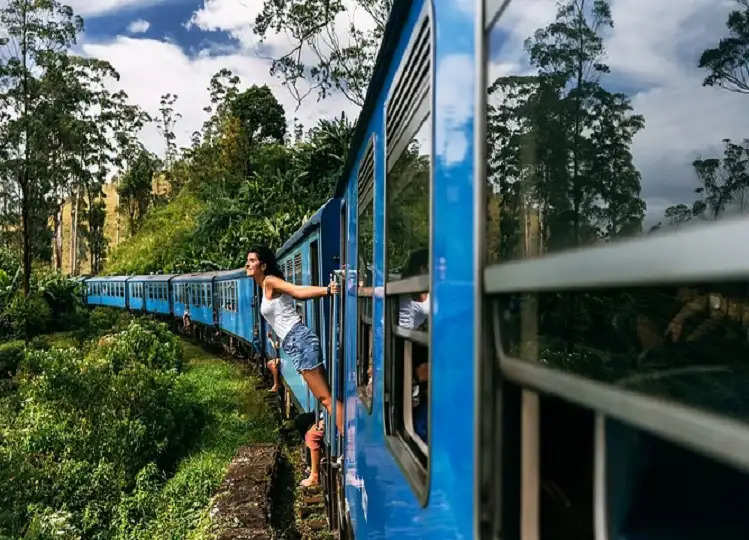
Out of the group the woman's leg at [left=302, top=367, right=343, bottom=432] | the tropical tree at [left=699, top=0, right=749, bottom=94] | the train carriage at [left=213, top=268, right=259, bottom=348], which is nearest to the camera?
the tropical tree at [left=699, top=0, right=749, bottom=94]

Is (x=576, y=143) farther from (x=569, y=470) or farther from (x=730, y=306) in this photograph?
(x=569, y=470)

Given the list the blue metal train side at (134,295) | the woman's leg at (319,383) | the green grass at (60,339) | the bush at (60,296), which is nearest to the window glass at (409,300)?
the woman's leg at (319,383)

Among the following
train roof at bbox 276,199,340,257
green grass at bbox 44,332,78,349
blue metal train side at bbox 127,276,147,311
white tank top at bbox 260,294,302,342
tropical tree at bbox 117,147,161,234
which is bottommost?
green grass at bbox 44,332,78,349

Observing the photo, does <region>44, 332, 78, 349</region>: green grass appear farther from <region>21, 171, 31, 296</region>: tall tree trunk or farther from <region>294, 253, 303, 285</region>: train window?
<region>294, 253, 303, 285</region>: train window

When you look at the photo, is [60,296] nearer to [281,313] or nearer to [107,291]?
[107,291]

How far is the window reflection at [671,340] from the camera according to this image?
2.88 feet

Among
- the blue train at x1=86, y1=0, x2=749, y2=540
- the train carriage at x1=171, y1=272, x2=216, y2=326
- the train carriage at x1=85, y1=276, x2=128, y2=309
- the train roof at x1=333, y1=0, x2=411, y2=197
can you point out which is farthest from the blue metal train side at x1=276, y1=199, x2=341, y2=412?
the train carriage at x1=85, y1=276, x2=128, y2=309

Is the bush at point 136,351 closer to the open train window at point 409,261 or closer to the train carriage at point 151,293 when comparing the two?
the open train window at point 409,261

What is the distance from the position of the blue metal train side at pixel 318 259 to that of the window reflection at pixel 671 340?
5.02 m

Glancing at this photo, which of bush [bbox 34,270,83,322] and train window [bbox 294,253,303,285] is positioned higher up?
train window [bbox 294,253,303,285]

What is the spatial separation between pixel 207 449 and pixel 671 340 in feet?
29.8

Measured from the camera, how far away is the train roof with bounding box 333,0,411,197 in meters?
2.19

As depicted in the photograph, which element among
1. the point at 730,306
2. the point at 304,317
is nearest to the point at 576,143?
the point at 730,306

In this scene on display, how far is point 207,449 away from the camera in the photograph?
9492 millimetres
